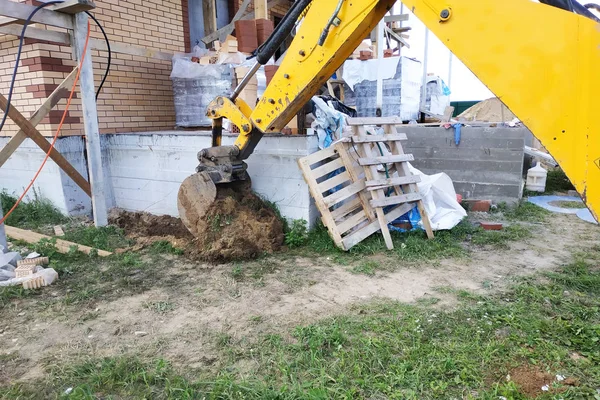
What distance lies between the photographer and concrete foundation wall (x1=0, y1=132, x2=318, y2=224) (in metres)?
5.36

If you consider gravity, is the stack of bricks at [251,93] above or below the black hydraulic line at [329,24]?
below

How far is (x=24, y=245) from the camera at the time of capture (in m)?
5.34

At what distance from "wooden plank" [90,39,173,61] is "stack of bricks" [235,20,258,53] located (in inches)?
55.3

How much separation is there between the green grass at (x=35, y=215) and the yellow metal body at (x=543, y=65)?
20.3ft

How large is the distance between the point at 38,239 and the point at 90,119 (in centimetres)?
170

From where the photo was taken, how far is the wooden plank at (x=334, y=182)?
4927mm

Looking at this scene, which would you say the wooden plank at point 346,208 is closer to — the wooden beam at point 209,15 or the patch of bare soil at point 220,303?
the patch of bare soil at point 220,303

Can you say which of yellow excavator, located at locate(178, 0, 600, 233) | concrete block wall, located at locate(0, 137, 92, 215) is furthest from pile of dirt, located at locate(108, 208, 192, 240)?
yellow excavator, located at locate(178, 0, 600, 233)

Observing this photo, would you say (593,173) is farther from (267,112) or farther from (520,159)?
(520,159)

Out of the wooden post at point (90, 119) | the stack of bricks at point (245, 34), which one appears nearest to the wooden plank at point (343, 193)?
the wooden post at point (90, 119)

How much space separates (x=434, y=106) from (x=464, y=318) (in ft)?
30.2

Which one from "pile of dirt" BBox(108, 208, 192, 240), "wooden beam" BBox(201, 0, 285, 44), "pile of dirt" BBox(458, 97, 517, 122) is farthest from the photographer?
"pile of dirt" BBox(458, 97, 517, 122)

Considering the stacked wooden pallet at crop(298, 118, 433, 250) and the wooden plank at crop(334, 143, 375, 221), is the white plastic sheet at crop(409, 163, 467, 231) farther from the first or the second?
the wooden plank at crop(334, 143, 375, 221)

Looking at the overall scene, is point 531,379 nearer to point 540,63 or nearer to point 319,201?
point 540,63
